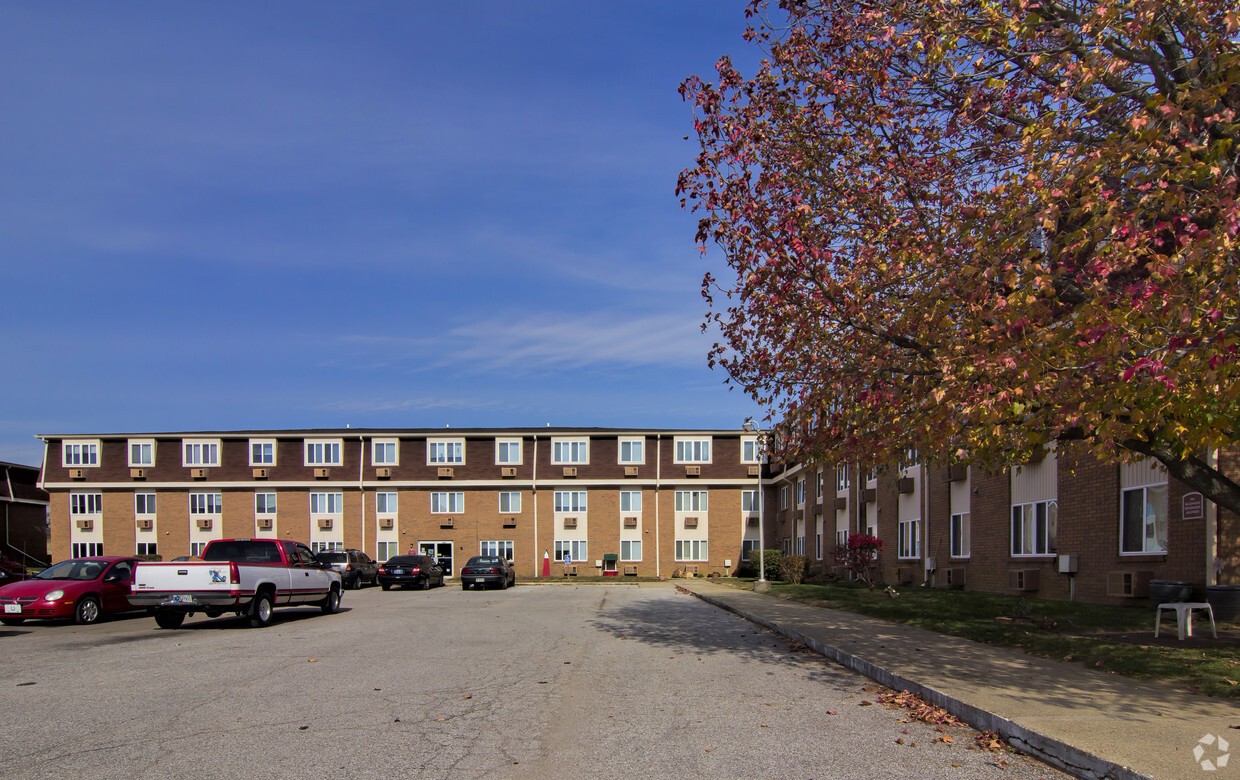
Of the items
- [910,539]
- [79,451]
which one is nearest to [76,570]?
[910,539]

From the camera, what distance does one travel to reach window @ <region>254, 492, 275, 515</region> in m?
57.3

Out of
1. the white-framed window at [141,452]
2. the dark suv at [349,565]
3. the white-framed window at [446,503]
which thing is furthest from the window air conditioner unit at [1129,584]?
the white-framed window at [141,452]

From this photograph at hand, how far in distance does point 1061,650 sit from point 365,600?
23446 millimetres

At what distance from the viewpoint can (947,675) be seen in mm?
10508

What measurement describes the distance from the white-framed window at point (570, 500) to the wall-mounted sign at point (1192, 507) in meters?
41.8

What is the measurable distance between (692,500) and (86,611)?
133 feet

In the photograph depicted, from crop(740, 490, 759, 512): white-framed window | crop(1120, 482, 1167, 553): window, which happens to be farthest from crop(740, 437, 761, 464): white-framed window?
crop(1120, 482, 1167, 553): window

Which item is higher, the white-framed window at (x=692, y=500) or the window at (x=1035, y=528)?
the window at (x=1035, y=528)

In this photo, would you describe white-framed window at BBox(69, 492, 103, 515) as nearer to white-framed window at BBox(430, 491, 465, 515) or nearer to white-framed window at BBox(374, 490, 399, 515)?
white-framed window at BBox(374, 490, 399, 515)

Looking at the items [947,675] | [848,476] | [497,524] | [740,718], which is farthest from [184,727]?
[497,524]

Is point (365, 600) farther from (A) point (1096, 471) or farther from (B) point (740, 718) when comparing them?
(B) point (740, 718)

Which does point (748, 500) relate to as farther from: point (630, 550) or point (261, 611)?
point (261, 611)

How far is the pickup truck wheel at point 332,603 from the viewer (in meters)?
A: 22.9

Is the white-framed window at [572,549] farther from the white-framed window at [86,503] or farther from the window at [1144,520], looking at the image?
the window at [1144,520]
